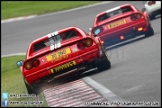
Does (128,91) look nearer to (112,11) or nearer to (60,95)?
(60,95)

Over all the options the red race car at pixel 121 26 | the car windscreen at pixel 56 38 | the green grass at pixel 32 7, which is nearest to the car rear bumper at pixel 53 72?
the car windscreen at pixel 56 38

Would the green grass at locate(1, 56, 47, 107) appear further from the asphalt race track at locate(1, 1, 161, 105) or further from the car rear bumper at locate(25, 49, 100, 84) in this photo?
the asphalt race track at locate(1, 1, 161, 105)

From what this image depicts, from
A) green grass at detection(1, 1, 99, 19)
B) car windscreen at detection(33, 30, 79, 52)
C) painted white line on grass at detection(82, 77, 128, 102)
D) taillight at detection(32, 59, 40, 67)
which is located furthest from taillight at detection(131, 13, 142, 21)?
green grass at detection(1, 1, 99, 19)

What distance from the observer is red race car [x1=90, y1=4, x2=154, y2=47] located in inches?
672

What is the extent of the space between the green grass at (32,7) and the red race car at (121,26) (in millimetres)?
16083

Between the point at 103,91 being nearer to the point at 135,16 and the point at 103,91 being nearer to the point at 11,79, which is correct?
the point at 11,79

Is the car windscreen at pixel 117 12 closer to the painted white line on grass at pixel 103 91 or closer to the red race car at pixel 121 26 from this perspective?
the red race car at pixel 121 26

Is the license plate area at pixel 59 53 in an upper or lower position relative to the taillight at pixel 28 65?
upper

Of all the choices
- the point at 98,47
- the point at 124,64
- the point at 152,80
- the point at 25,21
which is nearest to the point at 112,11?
the point at 124,64

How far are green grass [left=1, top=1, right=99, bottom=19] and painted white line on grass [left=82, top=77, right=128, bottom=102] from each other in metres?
23.3

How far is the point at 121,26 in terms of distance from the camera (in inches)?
673

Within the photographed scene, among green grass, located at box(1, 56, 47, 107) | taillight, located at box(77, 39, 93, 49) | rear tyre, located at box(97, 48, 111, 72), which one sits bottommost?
green grass, located at box(1, 56, 47, 107)

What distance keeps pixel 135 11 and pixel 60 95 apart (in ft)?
28.8

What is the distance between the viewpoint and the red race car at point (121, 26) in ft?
56.0
